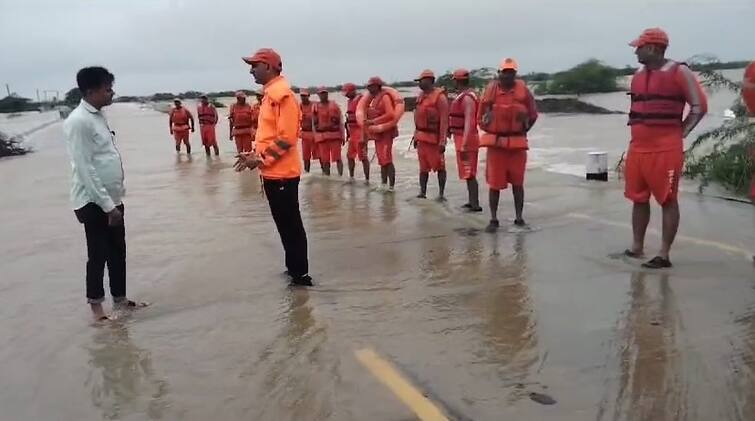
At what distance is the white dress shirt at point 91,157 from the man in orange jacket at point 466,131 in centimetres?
460

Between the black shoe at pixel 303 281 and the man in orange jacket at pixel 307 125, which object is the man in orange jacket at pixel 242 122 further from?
the black shoe at pixel 303 281

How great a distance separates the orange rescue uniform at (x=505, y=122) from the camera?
754 centimetres

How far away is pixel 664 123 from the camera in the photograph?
575 centimetres

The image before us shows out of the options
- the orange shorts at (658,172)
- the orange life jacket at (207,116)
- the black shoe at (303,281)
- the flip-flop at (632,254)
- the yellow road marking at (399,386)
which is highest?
the orange life jacket at (207,116)

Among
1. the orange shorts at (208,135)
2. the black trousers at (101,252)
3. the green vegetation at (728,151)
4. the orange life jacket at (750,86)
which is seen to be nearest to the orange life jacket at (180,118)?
the orange shorts at (208,135)

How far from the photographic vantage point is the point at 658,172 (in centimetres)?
582

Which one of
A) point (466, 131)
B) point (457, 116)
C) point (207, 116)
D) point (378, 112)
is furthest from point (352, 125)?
point (207, 116)

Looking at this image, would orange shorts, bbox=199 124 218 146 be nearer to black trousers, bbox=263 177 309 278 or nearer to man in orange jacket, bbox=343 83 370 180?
man in orange jacket, bbox=343 83 370 180

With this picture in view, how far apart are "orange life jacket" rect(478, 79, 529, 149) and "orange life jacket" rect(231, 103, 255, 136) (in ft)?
35.5

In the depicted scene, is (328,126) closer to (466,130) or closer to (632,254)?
(466,130)

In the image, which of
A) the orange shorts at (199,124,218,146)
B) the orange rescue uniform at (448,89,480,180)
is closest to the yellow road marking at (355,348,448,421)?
the orange rescue uniform at (448,89,480,180)

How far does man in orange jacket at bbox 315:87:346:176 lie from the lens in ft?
43.4

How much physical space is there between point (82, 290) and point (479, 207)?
4.87m

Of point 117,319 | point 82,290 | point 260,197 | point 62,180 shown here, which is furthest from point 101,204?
point 62,180
